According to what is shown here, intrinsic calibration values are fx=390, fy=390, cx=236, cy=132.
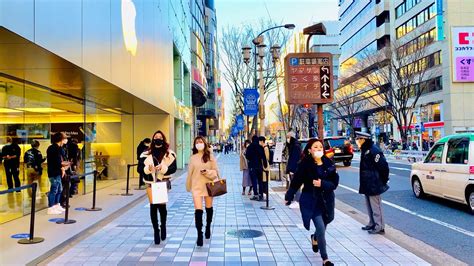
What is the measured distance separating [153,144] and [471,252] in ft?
17.8

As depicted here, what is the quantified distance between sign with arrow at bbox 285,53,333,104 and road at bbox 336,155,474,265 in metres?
Answer: 3.27

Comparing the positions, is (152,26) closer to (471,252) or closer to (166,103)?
(166,103)

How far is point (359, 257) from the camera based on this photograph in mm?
5703

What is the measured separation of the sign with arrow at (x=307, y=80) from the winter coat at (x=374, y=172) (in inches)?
111

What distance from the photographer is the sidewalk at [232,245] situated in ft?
18.4

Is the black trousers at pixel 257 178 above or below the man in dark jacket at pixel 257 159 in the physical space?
below

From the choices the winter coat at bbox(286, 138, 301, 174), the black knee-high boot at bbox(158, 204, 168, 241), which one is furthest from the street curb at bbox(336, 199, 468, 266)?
the black knee-high boot at bbox(158, 204, 168, 241)

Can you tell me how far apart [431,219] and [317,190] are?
5004mm

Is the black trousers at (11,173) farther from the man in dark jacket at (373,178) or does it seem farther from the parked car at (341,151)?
the parked car at (341,151)

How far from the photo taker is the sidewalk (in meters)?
5.60

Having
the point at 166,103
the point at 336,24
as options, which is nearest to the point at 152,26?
the point at 166,103

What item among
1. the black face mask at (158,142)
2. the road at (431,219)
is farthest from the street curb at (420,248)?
the black face mask at (158,142)

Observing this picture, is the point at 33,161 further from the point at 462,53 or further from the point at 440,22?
the point at 462,53

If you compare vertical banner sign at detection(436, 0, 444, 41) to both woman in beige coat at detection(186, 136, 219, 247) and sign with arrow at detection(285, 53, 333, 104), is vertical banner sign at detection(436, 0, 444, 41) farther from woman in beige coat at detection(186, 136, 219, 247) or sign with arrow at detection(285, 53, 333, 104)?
woman in beige coat at detection(186, 136, 219, 247)
